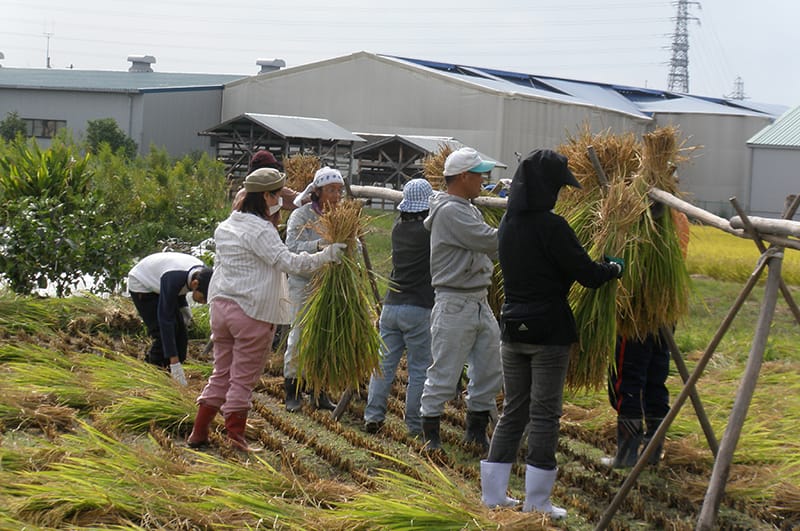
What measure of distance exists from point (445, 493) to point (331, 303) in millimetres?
1827

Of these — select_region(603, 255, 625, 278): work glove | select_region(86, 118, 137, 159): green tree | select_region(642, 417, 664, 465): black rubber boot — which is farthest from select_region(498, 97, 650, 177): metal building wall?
select_region(603, 255, 625, 278): work glove

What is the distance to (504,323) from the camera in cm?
466

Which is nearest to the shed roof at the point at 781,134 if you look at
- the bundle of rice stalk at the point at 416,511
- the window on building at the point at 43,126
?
the window on building at the point at 43,126

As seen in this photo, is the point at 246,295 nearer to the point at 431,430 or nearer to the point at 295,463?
the point at 295,463

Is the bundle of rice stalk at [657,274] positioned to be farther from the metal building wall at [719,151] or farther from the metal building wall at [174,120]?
the metal building wall at [719,151]

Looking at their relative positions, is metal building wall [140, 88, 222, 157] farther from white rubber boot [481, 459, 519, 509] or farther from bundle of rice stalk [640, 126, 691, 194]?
white rubber boot [481, 459, 519, 509]

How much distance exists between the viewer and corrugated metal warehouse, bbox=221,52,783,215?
3053cm

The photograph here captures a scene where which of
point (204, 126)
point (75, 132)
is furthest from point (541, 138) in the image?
point (75, 132)

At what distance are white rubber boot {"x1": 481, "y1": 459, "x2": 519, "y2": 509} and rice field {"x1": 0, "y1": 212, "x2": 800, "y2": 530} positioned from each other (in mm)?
132

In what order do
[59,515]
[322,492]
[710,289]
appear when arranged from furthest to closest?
[710,289] < [322,492] < [59,515]

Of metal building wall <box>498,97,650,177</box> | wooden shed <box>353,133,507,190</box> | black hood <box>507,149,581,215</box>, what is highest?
metal building wall <box>498,97,650,177</box>

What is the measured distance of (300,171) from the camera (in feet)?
24.9

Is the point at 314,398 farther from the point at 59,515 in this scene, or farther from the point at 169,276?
the point at 59,515

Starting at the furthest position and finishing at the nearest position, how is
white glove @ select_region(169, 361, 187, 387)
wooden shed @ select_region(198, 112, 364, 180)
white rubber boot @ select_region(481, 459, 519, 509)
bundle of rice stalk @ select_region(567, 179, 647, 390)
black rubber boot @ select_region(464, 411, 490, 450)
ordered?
wooden shed @ select_region(198, 112, 364, 180) → white glove @ select_region(169, 361, 187, 387) → black rubber boot @ select_region(464, 411, 490, 450) → bundle of rice stalk @ select_region(567, 179, 647, 390) → white rubber boot @ select_region(481, 459, 519, 509)
